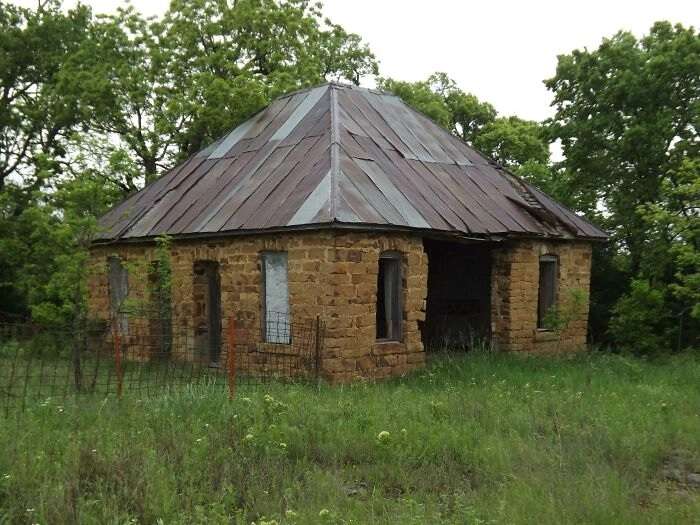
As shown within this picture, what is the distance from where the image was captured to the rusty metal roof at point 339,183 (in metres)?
11.6

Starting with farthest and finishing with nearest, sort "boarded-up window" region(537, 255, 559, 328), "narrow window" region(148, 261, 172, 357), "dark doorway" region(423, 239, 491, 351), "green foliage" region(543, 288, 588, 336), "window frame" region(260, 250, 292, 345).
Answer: "dark doorway" region(423, 239, 491, 351)
"boarded-up window" region(537, 255, 559, 328)
"green foliage" region(543, 288, 588, 336)
"narrow window" region(148, 261, 172, 357)
"window frame" region(260, 250, 292, 345)

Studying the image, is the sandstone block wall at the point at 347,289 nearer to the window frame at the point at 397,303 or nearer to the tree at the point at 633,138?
the window frame at the point at 397,303

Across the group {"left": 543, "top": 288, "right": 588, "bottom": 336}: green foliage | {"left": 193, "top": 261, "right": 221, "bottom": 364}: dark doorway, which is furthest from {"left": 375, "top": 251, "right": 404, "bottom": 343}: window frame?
{"left": 543, "top": 288, "right": 588, "bottom": 336}: green foliage

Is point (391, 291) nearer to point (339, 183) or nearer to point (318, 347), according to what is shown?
point (318, 347)

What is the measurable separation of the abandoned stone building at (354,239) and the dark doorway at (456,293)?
33mm

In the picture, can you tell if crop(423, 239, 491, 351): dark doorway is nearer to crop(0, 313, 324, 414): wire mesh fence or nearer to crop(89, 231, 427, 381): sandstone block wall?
crop(89, 231, 427, 381): sandstone block wall

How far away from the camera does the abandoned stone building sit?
1120 cm

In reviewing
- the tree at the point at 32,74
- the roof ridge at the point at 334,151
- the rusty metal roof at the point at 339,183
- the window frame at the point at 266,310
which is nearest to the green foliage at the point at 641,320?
the rusty metal roof at the point at 339,183

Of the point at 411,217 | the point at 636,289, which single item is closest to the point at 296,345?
the point at 411,217

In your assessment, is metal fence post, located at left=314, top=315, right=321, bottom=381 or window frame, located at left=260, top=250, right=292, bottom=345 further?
window frame, located at left=260, top=250, right=292, bottom=345

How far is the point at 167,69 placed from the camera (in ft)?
74.4

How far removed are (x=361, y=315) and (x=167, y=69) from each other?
14.6m

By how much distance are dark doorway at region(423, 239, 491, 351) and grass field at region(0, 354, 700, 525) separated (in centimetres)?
680

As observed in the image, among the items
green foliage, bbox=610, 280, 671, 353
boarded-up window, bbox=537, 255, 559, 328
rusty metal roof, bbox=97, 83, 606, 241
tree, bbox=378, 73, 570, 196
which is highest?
tree, bbox=378, 73, 570, 196
